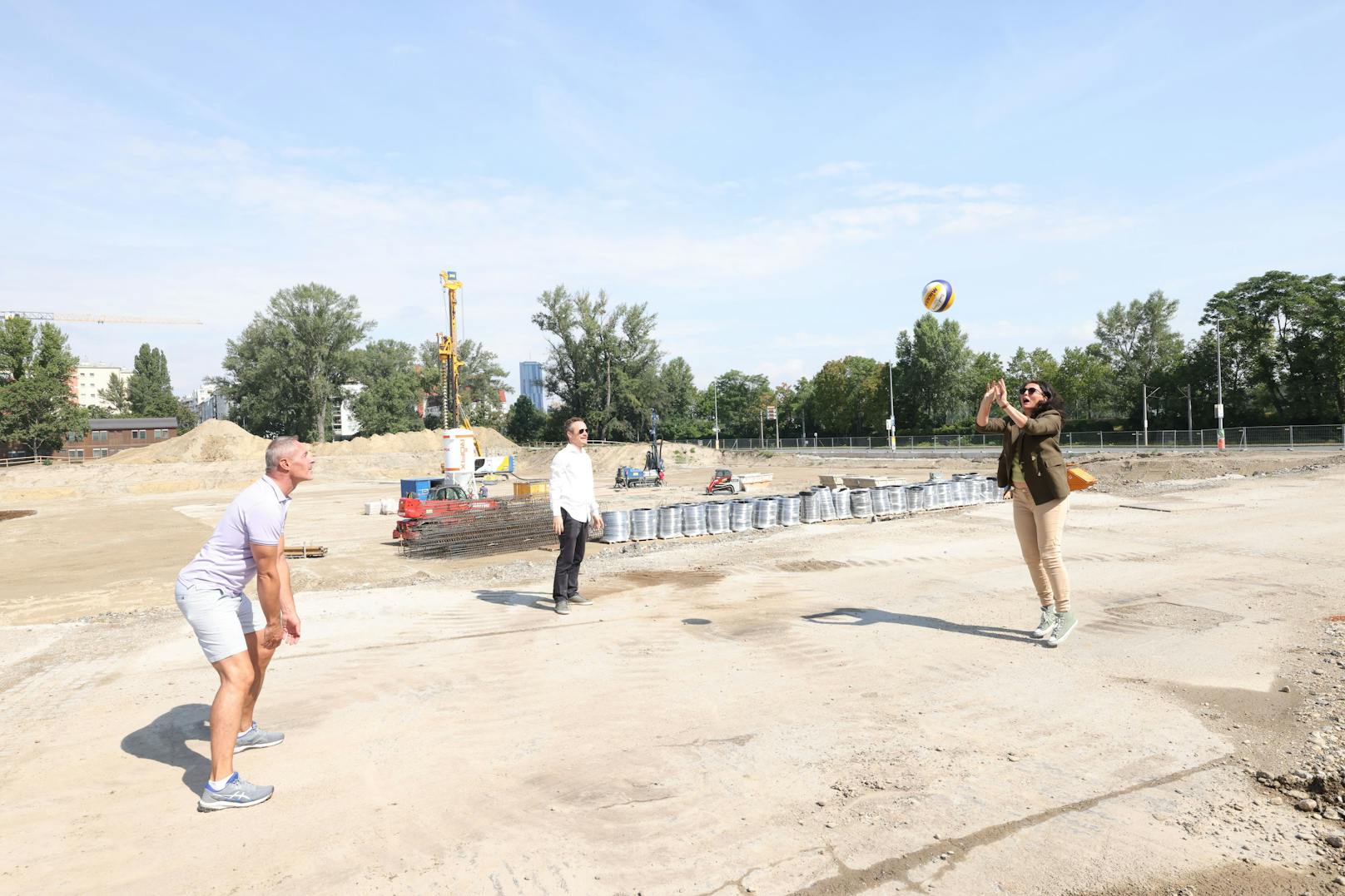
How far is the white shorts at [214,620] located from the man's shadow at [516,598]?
441 cm

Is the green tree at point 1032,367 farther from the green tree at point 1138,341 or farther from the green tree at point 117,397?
the green tree at point 117,397

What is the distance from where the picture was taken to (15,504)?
129 ft

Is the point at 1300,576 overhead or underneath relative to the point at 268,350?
underneath

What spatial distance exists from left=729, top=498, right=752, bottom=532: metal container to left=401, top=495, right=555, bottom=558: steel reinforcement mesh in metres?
3.87

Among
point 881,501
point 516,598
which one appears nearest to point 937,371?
point 881,501

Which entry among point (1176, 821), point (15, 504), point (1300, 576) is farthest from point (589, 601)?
point (15, 504)

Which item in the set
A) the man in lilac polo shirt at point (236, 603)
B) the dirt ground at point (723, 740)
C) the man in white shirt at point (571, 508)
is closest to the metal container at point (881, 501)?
the dirt ground at point (723, 740)

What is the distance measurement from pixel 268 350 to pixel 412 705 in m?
80.4

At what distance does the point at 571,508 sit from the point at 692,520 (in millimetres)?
7862

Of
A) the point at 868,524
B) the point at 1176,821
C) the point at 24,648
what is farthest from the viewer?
the point at 868,524

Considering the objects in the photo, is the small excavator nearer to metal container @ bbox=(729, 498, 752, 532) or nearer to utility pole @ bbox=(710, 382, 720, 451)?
metal container @ bbox=(729, 498, 752, 532)

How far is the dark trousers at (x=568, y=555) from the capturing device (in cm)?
796

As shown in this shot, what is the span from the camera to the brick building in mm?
86438

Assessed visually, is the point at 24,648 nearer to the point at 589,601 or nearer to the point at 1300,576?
the point at 589,601
